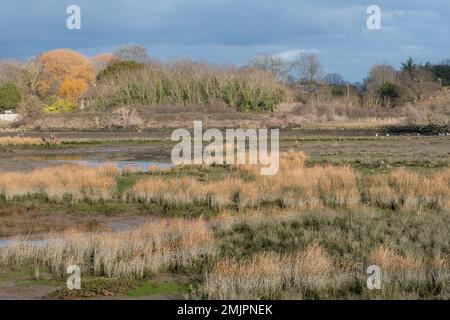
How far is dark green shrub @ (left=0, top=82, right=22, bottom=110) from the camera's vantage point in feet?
307

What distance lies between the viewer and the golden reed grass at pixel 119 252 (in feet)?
40.9

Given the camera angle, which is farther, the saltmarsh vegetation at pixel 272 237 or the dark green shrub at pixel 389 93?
the dark green shrub at pixel 389 93

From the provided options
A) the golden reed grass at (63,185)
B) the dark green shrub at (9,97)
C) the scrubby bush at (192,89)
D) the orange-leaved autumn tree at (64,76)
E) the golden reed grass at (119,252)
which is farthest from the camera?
the orange-leaved autumn tree at (64,76)

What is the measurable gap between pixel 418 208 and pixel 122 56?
112663 mm

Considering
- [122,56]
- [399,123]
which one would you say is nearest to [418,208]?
[399,123]

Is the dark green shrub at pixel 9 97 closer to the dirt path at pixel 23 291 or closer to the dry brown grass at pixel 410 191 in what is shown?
the dry brown grass at pixel 410 191

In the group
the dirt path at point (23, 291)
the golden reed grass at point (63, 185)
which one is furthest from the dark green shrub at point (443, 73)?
the dirt path at point (23, 291)

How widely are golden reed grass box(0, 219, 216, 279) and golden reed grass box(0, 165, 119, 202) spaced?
784 cm

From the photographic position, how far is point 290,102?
292 feet

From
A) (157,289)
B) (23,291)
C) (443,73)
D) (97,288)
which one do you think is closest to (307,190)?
(157,289)

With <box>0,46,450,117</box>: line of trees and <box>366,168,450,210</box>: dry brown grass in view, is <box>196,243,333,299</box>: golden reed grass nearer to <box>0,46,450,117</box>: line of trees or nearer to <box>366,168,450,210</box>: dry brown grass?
<box>366,168,450,210</box>: dry brown grass

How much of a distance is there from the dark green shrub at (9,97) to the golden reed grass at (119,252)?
83110 millimetres

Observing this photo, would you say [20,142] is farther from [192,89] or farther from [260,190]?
[260,190]
